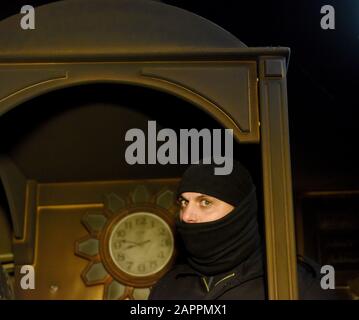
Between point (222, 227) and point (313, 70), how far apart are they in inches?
53.7

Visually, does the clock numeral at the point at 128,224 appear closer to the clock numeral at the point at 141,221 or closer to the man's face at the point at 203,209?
the clock numeral at the point at 141,221

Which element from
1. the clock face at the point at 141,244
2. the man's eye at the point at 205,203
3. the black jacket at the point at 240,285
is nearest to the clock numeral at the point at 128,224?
the clock face at the point at 141,244

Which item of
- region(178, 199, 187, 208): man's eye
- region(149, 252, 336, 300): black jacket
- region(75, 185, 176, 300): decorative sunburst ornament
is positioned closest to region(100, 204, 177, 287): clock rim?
region(75, 185, 176, 300): decorative sunburst ornament

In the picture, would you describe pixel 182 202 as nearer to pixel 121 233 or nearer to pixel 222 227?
pixel 222 227

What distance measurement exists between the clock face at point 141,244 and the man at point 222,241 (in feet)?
2.56

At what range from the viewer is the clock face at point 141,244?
3006 millimetres

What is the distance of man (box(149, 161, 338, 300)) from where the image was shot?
6.68 ft

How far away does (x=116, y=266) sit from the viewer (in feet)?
9.87

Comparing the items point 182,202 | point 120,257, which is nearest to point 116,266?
point 120,257

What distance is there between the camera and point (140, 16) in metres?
2.18

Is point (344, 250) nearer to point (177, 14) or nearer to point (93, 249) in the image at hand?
point (93, 249)
